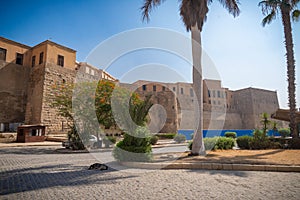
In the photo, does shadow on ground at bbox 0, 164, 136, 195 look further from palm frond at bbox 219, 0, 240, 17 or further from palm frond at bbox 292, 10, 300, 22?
palm frond at bbox 292, 10, 300, 22

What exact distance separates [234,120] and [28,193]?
55366mm

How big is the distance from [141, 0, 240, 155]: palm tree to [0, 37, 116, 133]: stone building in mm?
16343

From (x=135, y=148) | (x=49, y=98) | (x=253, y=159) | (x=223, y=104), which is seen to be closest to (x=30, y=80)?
(x=49, y=98)

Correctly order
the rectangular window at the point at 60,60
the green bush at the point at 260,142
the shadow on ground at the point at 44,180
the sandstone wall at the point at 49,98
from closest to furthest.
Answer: the shadow on ground at the point at 44,180 < the green bush at the point at 260,142 < the sandstone wall at the point at 49,98 < the rectangular window at the point at 60,60

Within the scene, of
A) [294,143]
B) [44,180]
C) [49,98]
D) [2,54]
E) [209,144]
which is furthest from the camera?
[2,54]

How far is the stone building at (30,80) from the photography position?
22.1 meters

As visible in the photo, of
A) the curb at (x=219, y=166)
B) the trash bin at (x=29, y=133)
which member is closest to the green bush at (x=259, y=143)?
the curb at (x=219, y=166)

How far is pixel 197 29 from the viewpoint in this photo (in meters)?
8.73

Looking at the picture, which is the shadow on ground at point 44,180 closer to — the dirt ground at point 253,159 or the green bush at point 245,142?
the dirt ground at point 253,159

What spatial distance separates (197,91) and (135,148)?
3.70m

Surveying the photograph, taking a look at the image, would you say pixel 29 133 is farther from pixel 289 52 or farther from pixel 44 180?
pixel 289 52

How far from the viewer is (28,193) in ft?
11.8

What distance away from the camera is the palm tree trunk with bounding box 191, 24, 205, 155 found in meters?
8.30

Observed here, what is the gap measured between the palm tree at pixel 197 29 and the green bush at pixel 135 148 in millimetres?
2404
